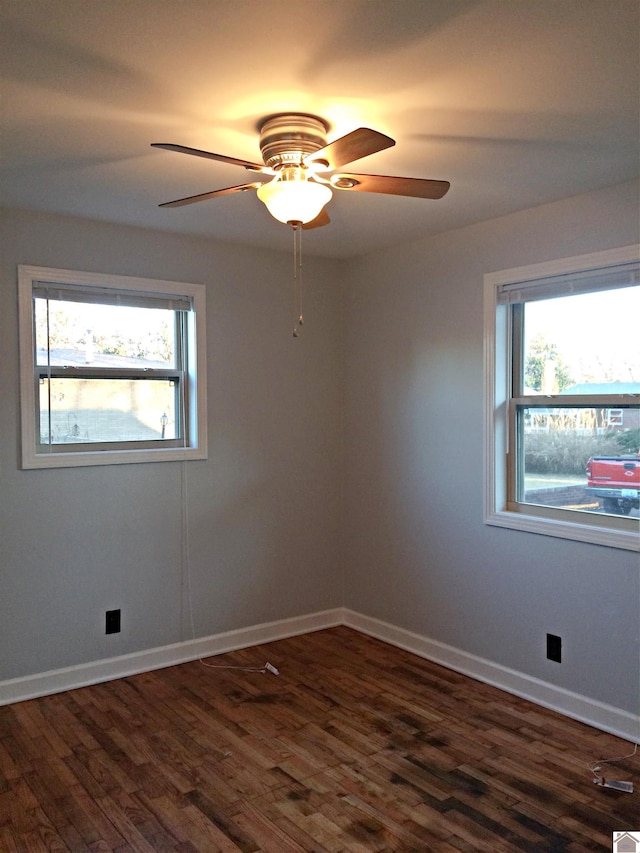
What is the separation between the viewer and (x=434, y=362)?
13.3 feet

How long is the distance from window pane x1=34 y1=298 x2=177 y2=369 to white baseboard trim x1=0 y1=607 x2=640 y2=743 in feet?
5.42

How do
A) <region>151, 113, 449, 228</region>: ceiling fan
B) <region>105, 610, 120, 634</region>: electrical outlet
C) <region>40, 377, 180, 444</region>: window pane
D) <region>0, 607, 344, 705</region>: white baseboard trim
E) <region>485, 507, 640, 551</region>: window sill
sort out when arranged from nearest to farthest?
<region>151, 113, 449, 228</region>: ceiling fan, <region>485, 507, 640, 551</region>: window sill, <region>0, 607, 344, 705</region>: white baseboard trim, <region>40, 377, 180, 444</region>: window pane, <region>105, 610, 120, 634</region>: electrical outlet

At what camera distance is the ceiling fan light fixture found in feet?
7.52

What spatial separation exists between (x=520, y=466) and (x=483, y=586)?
69 cm

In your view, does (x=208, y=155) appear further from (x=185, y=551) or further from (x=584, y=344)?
(x=185, y=551)

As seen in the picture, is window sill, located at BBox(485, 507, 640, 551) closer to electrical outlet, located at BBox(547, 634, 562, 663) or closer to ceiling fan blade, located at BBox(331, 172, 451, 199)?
electrical outlet, located at BBox(547, 634, 562, 663)

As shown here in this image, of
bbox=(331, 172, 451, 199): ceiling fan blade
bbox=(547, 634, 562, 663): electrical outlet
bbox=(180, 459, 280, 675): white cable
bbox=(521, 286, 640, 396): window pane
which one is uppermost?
bbox=(331, 172, 451, 199): ceiling fan blade

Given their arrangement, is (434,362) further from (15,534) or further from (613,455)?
(15,534)

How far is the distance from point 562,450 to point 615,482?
33 cm

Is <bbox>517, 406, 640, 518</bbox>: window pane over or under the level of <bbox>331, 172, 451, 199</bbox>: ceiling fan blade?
under

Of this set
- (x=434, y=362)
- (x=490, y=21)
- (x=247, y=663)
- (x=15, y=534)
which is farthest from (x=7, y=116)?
(x=247, y=663)

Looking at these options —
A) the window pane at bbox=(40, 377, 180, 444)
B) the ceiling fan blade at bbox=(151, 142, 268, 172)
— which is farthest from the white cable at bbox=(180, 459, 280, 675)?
the ceiling fan blade at bbox=(151, 142, 268, 172)

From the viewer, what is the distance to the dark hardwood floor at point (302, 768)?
7.98ft

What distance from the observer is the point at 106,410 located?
3863 mm
